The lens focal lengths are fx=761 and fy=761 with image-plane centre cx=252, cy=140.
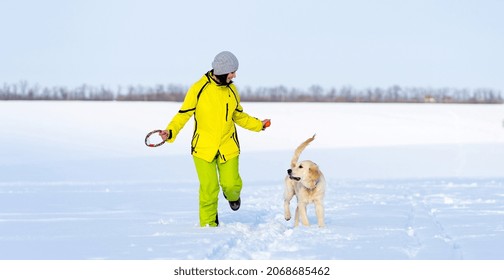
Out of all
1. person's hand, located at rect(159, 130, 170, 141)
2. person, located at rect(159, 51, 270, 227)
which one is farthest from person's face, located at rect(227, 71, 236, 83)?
person's hand, located at rect(159, 130, 170, 141)

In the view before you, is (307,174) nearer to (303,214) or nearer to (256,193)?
(303,214)

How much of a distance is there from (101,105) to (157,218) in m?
38.2

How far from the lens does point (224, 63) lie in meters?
7.85

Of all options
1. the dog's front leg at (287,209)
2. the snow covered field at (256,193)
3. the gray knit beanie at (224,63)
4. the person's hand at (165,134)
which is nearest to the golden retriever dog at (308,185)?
the snow covered field at (256,193)

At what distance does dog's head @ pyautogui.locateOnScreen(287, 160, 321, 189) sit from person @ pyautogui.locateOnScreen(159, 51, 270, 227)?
0.69 metres

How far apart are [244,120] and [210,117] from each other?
1.81 ft

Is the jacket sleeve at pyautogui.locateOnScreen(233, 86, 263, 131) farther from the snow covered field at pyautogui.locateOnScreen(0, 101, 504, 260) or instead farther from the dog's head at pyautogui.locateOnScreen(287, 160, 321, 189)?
the snow covered field at pyautogui.locateOnScreen(0, 101, 504, 260)

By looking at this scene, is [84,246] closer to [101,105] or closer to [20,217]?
[20,217]

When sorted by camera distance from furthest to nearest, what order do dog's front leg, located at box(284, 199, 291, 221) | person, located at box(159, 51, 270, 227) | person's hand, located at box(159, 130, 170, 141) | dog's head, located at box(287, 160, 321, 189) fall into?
dog's front leg, located at box(284, 199, 291, 221) → dog's head, located at box(287, 160, 321, 189) → person, located at box(159, 51, 270, 227) → person's hand, located at box(159, 130, 170, 141)

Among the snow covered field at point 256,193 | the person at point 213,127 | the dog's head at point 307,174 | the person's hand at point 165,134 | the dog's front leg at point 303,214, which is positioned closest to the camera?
the snow covered field at point 256,193

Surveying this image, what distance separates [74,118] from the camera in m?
40.2

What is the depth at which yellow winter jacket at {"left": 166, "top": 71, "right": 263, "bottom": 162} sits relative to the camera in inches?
315

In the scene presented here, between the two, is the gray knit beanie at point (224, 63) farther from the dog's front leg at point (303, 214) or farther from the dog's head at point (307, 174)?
the dog's front leg at point (303, 214)

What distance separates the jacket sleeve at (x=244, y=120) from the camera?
8.35 metres
